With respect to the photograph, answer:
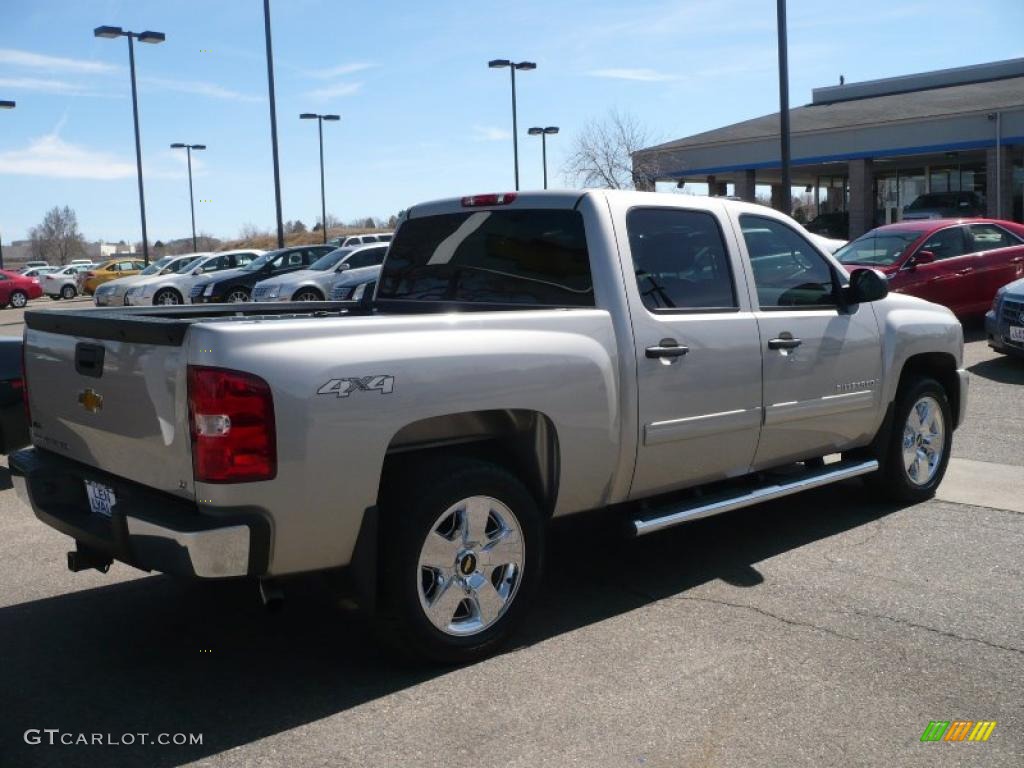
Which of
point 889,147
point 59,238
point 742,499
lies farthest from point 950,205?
point 59,238

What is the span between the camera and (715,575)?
17.2 ft

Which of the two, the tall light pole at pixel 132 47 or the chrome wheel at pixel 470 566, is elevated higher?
the tall light pole at pixel 132 47

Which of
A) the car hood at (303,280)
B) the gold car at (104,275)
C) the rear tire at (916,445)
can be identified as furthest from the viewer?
the gold car at (104,275)

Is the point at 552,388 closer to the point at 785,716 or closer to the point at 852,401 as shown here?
the point at 785,716

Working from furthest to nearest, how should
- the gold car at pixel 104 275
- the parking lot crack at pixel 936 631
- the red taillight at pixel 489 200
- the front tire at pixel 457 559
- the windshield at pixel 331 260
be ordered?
the gold car at pixel 104 275, the windshield at pixel 331 260, the red taillight at pixel 489 200, the parking lot crack at pixel 936 631, the front tire at pixel 457 559

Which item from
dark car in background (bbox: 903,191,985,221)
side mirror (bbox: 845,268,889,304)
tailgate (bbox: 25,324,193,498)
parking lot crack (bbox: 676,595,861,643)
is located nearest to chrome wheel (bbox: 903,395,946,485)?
side mirror (bbox: 845,268,889,304)

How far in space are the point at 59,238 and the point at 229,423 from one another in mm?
122835

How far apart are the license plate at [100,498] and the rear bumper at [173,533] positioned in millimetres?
22

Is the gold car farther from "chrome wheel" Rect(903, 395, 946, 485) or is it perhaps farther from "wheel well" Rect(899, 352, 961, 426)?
"chrome wheel" Rect(903, 395, 946, 485)

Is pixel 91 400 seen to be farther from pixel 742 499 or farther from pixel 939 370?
pixel 939 370

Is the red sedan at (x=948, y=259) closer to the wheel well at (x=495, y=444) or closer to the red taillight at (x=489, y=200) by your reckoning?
the red taillight at (x=489, y=200)

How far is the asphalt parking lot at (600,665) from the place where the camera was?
3504mm

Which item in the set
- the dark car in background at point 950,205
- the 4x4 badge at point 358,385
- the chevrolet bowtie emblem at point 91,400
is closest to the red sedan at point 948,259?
the 4x4 badge at point 358,385

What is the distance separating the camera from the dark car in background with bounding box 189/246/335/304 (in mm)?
23609
